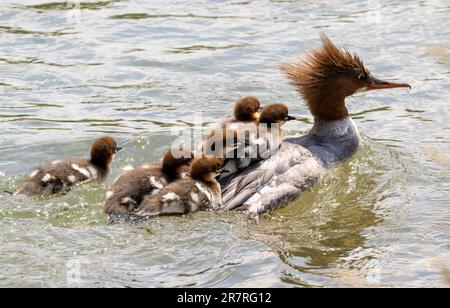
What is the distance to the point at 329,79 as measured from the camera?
25.8 ft

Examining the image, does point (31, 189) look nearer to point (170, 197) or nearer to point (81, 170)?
point (81, 170)

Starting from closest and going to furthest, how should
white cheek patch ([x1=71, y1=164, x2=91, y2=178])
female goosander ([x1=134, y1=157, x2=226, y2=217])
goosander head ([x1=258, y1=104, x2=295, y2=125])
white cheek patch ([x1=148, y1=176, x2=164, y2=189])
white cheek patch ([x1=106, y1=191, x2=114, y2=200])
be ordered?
female goosander ([x1=134, y1=157, x2=226, y2=217]) < white cheek patch ([x1=106, y1=191, x2=114, y2=200]) < white cheek patch ([x1=148, y1=176, x2=164, y2=189]) < white cheek patch ([x1=71, y1=164, x2=91, y2=178]) < goosander head ([x1=258, y1=104, x2=295, y2=125])

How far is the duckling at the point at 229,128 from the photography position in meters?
7.11

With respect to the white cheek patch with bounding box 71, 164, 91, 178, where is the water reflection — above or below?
below

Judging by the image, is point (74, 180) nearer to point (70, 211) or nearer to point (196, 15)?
point (70, 211)

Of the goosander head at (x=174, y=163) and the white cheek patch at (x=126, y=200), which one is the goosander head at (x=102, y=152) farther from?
the white cheek patch at (x=126, y=200)

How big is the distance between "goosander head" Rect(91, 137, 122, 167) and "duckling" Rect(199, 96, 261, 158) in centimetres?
77

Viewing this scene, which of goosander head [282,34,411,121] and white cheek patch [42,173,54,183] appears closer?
white cheek patch [42,173,54,183]

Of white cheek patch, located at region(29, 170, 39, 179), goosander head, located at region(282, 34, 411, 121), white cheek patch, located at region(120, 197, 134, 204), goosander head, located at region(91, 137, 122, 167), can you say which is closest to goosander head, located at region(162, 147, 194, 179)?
white cheek patch, located at region(120, 197, 134, 204)

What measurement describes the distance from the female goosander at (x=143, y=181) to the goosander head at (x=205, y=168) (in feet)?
0.68

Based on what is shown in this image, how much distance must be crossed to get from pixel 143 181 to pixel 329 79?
2.06 metres

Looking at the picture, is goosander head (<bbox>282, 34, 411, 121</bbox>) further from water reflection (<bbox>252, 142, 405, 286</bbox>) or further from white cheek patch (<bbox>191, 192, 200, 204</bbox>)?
white cheek patch (<bbox>191, 192, 200, 204</bbox>)

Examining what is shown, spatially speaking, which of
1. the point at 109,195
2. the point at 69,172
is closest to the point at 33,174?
the point at 69,172

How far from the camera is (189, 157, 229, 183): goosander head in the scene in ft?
22.2
